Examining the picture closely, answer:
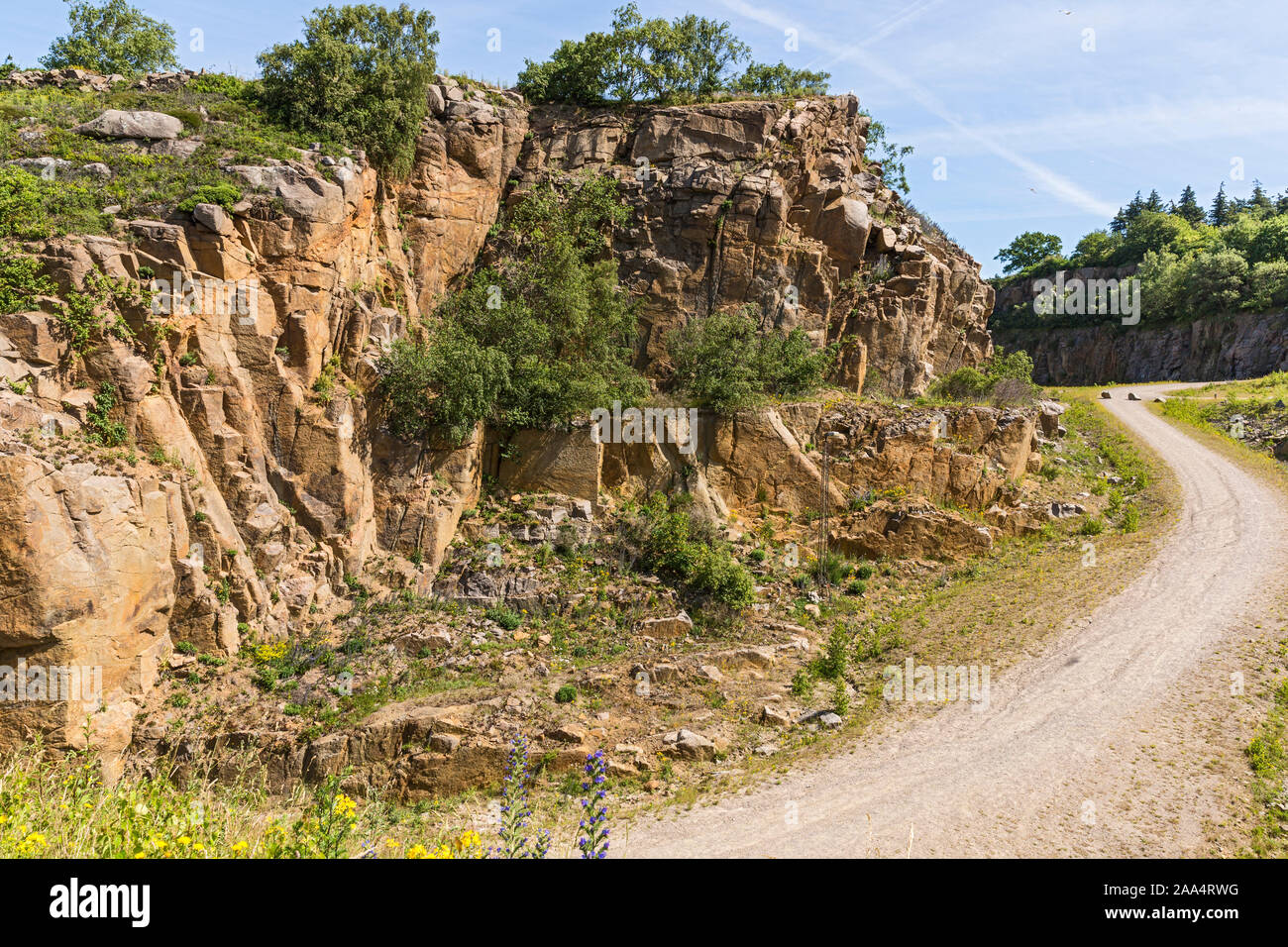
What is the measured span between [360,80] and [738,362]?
590 inches

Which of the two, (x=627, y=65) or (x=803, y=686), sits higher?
(x=627, y=65)

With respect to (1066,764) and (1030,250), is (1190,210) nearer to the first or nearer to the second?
(1030,250)

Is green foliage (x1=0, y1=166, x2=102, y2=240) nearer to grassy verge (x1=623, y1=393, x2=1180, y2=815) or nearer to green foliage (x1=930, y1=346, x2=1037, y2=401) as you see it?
grassy verge (x1=623, y1=393, x2=1180, y2=815)

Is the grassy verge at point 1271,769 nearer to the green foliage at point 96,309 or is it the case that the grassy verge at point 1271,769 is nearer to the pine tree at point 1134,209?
the green foliage at point 96,309

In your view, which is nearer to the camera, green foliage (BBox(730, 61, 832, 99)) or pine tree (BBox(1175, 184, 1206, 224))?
green foliage (BBox(730, 61, 832, 99))

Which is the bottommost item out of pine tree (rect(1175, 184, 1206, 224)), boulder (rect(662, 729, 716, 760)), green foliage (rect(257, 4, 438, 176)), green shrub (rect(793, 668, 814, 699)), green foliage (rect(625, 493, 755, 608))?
boulder (rect(662, 729, 716, 760))

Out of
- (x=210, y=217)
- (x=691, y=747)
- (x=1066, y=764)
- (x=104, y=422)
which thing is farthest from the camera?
(x=210, y=217)

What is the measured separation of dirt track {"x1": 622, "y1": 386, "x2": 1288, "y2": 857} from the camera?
1129cm

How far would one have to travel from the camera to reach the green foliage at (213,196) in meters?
16.4

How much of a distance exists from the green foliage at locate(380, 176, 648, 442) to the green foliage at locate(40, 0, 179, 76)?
21518 mm

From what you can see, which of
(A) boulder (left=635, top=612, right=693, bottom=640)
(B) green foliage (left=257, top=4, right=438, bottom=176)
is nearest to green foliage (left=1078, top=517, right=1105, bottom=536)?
(A) boulder (left=635, top=612, right=693, bottom=640)

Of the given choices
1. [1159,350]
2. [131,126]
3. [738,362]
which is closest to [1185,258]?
[1159,350]

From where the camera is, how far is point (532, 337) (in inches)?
847

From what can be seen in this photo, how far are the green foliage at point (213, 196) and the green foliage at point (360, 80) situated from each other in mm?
4628
